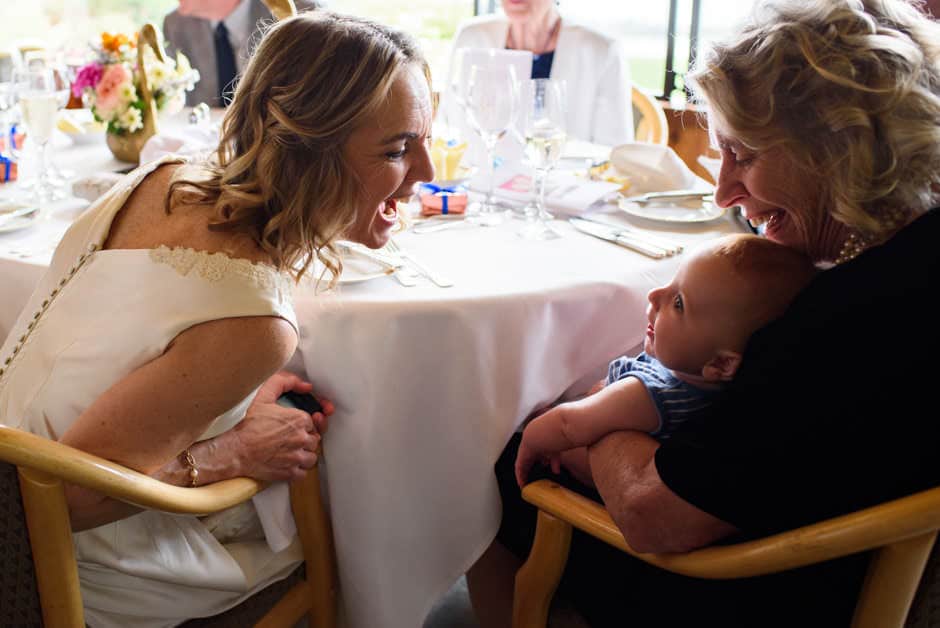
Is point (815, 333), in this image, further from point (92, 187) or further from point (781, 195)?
point (92, 187)

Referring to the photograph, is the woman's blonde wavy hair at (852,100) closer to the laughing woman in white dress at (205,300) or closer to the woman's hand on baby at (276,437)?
the laughing woman in white dress at (205,300)

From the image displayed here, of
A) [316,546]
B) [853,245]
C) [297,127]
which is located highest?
[297,127]

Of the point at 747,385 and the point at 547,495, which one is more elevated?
the point at 747,385

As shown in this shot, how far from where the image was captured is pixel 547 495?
46.2 inches

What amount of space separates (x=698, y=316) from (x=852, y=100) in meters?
0.34

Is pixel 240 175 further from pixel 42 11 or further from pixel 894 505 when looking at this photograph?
pixel 42 11

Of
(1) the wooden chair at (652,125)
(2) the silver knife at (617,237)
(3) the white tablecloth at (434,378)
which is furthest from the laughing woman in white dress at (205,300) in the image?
(1) the wooden chair at (652,125)

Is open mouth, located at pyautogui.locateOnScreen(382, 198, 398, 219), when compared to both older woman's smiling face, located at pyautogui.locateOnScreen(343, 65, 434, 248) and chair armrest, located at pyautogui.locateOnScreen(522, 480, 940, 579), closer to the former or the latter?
older woman's smiling face, located at pyautogui.locateOnScreen(343, 65, 434, 248)

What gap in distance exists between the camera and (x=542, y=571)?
1.22m

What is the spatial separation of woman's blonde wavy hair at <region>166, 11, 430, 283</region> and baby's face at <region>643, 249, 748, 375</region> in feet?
1.64

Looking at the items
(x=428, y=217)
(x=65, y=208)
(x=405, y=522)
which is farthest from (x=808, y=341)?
(x=65, y=208)

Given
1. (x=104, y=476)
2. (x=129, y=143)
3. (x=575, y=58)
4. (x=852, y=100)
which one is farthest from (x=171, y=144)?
(x=575, y=58)

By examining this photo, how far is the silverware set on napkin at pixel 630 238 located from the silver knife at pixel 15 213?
1.10 meters

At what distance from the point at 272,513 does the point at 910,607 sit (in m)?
0.90
